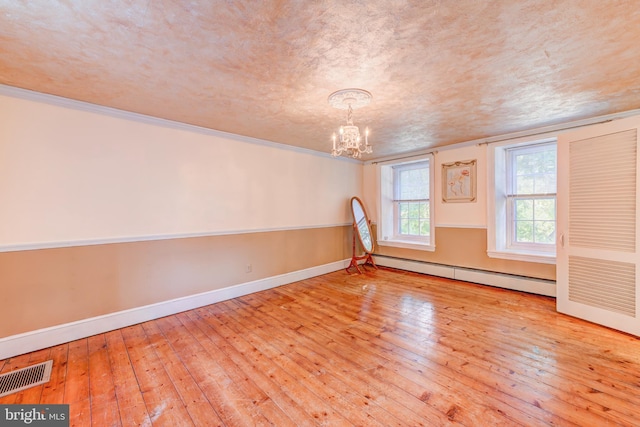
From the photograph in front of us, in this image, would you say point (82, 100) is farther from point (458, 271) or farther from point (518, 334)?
point (458, 271)

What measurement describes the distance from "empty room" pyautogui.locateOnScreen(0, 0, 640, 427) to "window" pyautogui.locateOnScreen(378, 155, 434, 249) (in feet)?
2.08

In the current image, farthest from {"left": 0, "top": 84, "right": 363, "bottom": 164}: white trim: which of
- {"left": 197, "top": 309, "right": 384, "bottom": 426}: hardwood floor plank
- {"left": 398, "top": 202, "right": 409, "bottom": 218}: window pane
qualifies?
{"left": 398, "top": 202, "right": 409, "bottom": 218}: window pane

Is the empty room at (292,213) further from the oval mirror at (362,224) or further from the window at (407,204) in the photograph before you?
the oval mirror at (362,224)

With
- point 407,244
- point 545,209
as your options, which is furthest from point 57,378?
point 545,209

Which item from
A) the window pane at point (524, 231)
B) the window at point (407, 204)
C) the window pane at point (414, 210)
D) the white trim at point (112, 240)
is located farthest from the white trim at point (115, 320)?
the window pane at point (524, 231)

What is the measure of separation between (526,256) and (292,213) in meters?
3.45

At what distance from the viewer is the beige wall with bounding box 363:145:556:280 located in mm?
3863

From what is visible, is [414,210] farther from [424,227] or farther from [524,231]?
[524,231]

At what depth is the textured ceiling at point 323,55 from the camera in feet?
4.51

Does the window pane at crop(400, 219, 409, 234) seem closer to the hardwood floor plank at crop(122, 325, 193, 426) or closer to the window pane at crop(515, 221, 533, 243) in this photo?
the window pane at crop(515, 221, 533, 243)

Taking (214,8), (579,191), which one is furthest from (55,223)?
(579,191)

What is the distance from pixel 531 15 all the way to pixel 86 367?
3826 mm

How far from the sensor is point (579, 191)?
9.34 ft

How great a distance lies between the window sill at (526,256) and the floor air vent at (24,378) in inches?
201
